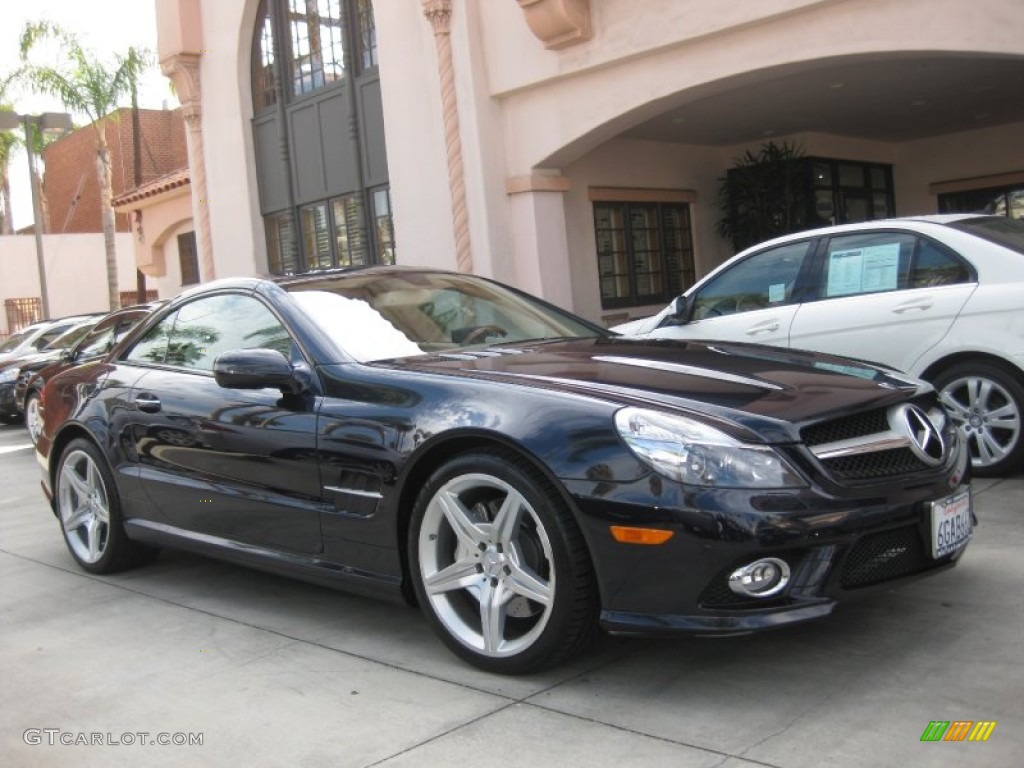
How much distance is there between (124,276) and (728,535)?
124 feet

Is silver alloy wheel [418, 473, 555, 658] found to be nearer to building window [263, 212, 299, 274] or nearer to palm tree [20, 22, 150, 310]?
building window [263, 212, 299, 274]

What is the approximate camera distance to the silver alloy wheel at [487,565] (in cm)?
364

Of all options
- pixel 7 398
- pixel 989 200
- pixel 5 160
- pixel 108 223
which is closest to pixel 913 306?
pixel 989 200

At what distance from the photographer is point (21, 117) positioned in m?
19.5

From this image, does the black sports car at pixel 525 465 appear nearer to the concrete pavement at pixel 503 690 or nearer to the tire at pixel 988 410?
the concrete pavement at pixel 503 690

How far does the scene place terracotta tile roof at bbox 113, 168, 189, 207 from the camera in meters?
21.5

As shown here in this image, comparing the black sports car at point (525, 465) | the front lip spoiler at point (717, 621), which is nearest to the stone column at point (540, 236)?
the black sports car at point (525, 465)

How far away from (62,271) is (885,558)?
121 ft

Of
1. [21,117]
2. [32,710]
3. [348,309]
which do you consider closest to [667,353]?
[348,309]

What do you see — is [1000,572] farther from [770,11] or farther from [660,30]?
[660,30]

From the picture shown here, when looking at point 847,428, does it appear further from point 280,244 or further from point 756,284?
point 280,244

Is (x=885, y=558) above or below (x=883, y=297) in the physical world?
below

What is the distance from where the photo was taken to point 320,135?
1577 centimetres

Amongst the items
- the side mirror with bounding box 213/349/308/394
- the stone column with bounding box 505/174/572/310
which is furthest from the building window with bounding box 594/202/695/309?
the side mirror with bounding box 213/349/308/394
